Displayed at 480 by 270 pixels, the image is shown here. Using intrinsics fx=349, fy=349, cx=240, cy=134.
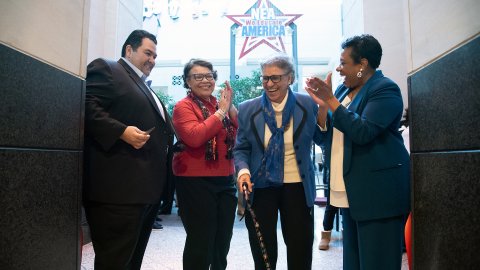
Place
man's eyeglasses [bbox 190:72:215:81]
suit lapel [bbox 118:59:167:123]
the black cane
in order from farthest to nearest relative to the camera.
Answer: man's eyeglasses [bbox 190:72:215:81]
suit lapel [bbox 118:59:167:123]
the black cane

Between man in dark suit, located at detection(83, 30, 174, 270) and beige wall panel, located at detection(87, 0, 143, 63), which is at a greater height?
beige wall panel, located at detection(87, 0, 143, 63)

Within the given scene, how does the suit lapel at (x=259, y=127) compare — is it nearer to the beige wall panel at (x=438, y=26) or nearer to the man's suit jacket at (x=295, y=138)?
the man's suit jacket at (x=295, y=138)

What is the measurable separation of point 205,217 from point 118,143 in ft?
2.05

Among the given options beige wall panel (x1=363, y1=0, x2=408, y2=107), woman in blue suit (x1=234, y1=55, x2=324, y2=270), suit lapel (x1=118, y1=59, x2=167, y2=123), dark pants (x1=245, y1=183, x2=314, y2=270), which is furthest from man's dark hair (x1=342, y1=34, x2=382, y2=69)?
beige wall panel (x1=363, y1=0, x2=408, y2=107)

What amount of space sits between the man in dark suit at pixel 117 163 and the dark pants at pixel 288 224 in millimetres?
498

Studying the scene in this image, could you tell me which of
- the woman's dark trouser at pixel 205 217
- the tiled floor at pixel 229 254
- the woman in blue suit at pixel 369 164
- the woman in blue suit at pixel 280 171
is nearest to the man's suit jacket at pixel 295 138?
the woman in blue suit at pixel 280 171

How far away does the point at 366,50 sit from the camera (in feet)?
5.01

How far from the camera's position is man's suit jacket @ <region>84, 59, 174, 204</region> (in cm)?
149

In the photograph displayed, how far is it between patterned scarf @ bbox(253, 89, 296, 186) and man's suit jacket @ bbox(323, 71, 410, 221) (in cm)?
31

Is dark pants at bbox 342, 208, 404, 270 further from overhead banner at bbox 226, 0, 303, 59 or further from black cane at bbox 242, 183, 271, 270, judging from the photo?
overhead banner at bbox 226, 0, 303, 59

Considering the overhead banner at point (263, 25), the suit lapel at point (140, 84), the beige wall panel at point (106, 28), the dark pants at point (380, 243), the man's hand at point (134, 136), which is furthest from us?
the overhead banner at point (263, 25)

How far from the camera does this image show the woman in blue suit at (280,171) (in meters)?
1.65

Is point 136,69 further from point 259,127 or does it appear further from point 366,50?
point 366,50

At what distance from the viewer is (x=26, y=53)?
3.50ft
